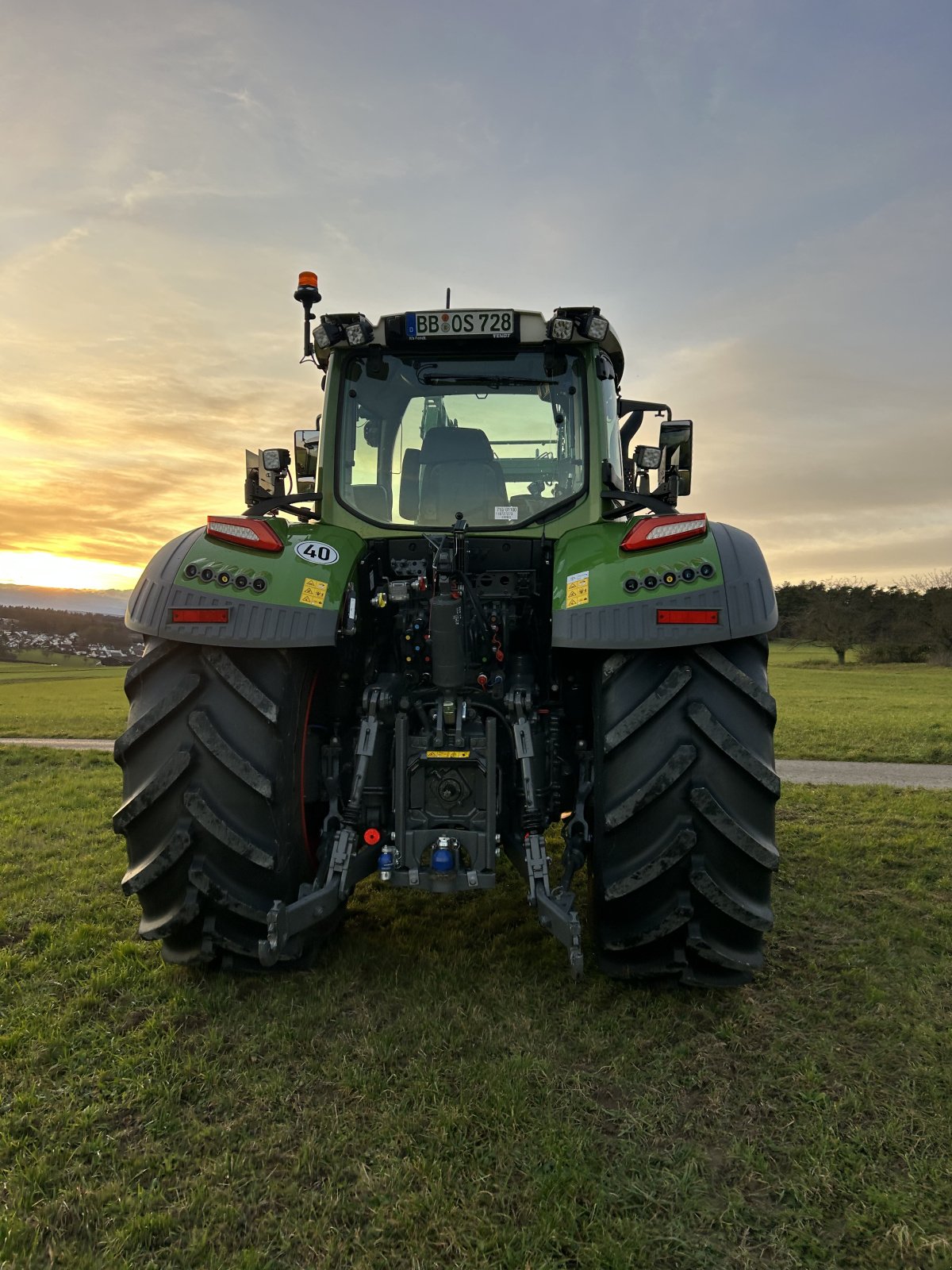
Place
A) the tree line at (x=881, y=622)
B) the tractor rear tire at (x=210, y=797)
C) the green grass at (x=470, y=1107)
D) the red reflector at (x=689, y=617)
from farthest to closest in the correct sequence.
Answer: the tree line at (x=881, y=622) < the tractor rear tire at (x=210, y=797) < the red reflector at (x=689, y=617) < the green grass at (x=470, y=1107)

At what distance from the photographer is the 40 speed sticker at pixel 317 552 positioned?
126 inches

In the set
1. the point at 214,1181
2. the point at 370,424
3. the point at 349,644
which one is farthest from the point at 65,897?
the point at 370,424

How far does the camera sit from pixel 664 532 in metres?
3.00

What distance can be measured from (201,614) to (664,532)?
1759 millimetres

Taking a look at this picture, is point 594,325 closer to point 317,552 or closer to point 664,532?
point 664,532

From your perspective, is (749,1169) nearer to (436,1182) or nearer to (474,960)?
(436,1182)

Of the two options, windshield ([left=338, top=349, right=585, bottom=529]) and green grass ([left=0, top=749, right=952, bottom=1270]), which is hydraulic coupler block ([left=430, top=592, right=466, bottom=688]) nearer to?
windshield ([left=338, top=349, right=585, bottom=529])

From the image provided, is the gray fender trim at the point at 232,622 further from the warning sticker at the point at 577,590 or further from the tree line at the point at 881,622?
the tree line at the point at 881,622

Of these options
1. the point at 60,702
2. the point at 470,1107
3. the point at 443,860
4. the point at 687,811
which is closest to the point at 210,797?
the point at 443,860

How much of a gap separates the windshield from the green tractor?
12mm

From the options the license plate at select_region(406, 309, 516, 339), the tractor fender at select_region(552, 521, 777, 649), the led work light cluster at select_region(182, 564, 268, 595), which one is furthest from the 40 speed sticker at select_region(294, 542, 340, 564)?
the license plate at select_region(406, 309, 516, 339)

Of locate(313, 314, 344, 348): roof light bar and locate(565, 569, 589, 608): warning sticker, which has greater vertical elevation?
locate(313, 314, 344, 348): roof light bar

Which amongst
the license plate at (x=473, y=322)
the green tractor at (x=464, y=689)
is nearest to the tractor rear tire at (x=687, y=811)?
the green tractor at (x=464, y=689)

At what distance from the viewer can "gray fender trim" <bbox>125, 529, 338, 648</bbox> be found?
2939 mm
